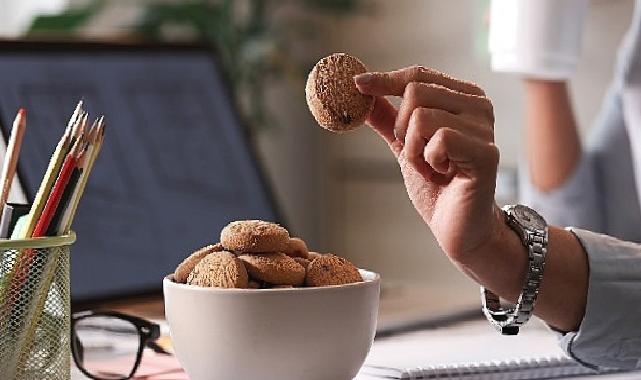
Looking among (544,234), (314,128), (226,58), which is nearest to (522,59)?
(544,234)

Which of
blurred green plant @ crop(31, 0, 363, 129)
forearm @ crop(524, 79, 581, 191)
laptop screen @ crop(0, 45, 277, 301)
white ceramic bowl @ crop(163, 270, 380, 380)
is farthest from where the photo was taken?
blurred green plant @ crop(31, 0, 363, 129)

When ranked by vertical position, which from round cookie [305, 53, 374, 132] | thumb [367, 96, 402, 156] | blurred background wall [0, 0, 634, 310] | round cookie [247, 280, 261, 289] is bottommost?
blurred background wall [0, 0, 634, 310]

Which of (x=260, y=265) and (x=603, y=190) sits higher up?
(x=260, y=265)

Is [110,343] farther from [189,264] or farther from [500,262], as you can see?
[500,262]

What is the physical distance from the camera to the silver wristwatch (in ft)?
2.72

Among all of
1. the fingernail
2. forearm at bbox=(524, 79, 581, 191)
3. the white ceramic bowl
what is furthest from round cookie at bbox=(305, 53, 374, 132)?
forearm at bbox=(524, 79, 581, 191)

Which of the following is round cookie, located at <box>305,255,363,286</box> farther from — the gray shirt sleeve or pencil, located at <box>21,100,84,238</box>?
the gray shirt sleeve

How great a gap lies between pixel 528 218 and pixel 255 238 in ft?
0.82

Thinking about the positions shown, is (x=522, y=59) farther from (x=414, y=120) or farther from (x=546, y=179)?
(x=546, y=179)

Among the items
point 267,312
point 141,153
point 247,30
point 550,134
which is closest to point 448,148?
point 267,312

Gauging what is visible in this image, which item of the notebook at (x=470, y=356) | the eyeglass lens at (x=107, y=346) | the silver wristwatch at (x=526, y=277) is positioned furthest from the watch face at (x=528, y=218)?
the eyeglass lens at (x=107, y=346)

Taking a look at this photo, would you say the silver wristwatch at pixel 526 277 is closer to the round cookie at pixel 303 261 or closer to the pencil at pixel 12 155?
the round cookie at pixel 303 261

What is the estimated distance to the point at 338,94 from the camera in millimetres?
735

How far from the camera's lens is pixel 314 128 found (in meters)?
2.98
